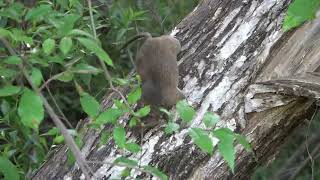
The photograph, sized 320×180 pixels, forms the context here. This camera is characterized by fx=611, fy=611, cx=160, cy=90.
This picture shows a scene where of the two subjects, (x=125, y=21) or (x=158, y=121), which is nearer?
(x=158, y=121)

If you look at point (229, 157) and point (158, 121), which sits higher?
point (229, 157)

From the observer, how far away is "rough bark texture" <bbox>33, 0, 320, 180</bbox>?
2582 mm

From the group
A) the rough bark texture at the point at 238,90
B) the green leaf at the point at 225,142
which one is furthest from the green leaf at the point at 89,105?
the rough bark texture at the point at 238,90

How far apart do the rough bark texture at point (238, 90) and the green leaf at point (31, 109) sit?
3.13ft

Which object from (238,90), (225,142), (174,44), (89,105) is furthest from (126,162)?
(174,44)

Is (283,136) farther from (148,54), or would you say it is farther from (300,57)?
(148,54)

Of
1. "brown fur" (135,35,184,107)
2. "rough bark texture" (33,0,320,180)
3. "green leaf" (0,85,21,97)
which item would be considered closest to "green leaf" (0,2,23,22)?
"green leaf" (0,85,21,97)

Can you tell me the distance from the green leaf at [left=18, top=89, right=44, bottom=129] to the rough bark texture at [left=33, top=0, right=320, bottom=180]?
0.95 m

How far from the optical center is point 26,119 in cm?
164

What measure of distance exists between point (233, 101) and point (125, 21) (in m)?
1.15

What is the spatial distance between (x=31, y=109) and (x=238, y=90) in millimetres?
1248

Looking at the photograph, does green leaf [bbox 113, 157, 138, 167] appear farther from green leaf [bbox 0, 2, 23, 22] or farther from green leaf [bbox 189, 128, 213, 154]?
green leaf [bbox 0, 2, 23, 22]

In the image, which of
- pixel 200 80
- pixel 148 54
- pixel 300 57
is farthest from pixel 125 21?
pixel 300 57

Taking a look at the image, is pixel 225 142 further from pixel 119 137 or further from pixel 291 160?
pixel 291 160
